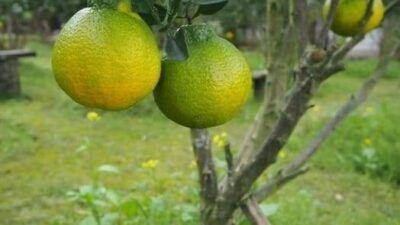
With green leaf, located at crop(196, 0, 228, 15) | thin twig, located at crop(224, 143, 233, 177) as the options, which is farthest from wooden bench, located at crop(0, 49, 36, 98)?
green leaf, located at crop(196, 0, 228, 15)

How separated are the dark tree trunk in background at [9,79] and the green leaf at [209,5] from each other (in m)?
4.85

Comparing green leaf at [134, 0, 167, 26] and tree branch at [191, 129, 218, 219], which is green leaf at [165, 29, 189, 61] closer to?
green leaf at [134, 0, 167, 26]

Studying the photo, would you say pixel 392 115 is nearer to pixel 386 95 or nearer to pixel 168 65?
pixel 386 95

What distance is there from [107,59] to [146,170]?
2.62 m

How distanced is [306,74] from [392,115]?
326cm

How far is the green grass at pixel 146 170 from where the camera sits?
2.55 metres

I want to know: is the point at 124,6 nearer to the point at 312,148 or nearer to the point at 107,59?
the point at 107,59

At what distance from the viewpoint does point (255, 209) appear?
4.47 ft

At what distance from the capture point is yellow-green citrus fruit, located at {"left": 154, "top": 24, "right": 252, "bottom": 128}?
2.04 ft

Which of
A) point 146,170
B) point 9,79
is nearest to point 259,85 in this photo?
point 9,79

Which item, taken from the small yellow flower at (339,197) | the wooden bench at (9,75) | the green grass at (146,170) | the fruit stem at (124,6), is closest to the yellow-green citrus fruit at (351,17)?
the fruit stem at (124,6)

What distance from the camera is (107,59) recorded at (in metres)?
0.56

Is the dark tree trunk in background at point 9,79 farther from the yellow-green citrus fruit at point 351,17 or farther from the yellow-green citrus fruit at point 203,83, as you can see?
the yellow-green citrus fruit at point 203,83

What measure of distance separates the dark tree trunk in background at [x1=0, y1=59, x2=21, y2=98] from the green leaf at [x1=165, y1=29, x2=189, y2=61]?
4895 mm
